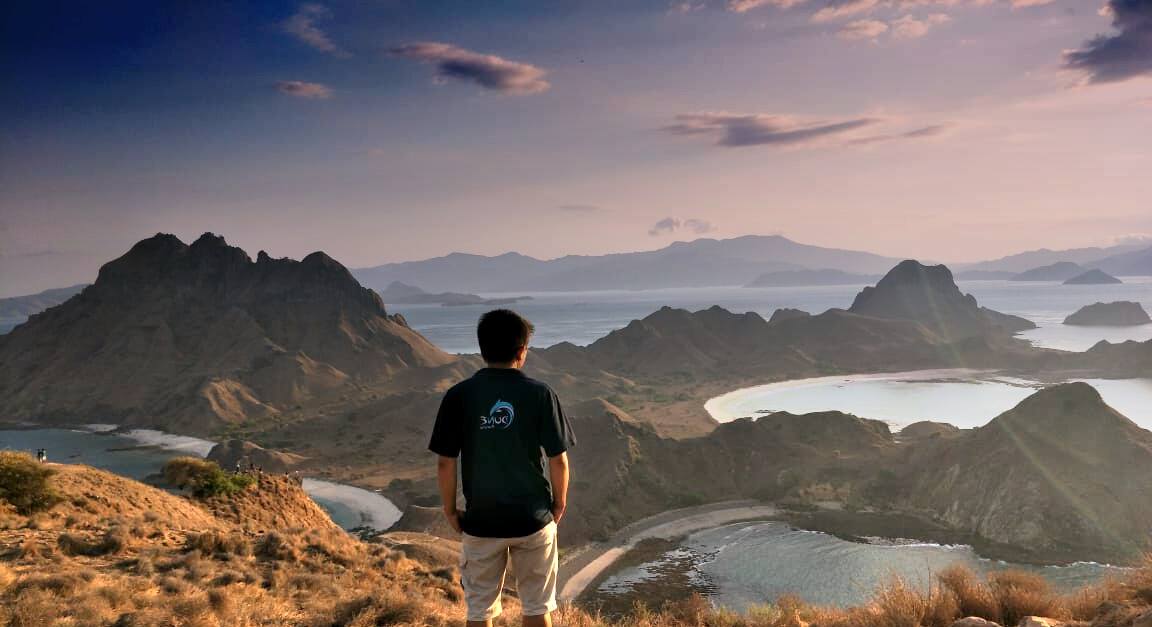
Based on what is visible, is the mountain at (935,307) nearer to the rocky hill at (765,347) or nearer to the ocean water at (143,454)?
the rocky hill at (765,347)

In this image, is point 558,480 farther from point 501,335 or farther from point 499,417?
point 501,335

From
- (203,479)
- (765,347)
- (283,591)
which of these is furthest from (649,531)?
(765,347)

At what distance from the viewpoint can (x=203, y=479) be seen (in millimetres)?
21281

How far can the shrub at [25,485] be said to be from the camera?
14.5 meters

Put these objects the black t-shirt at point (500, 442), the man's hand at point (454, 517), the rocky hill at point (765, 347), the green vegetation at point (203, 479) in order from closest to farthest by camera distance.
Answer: the black t-shirt at point (500, 442) → the man's hand at point (454, 517) → the green vegetation at point (203, 479) → the rocky hill at point (765, 347)

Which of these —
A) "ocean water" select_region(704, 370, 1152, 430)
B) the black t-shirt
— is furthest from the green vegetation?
"ocean water" select_region(704, 370, 1152, 430)

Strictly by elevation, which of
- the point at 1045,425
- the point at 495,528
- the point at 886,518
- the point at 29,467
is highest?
the point at 495,528

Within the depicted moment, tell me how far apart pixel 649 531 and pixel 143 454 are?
6494cm

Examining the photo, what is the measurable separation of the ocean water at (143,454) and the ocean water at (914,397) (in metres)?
53.9

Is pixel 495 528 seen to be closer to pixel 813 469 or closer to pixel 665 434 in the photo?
pixel 813 469

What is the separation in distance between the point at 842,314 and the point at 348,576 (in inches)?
6732

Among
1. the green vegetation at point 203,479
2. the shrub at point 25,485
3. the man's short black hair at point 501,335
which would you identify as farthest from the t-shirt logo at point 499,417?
the green vegetation at point 203,479

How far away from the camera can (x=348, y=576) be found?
11.8 metres

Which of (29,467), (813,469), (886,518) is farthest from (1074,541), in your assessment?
(29,467)
